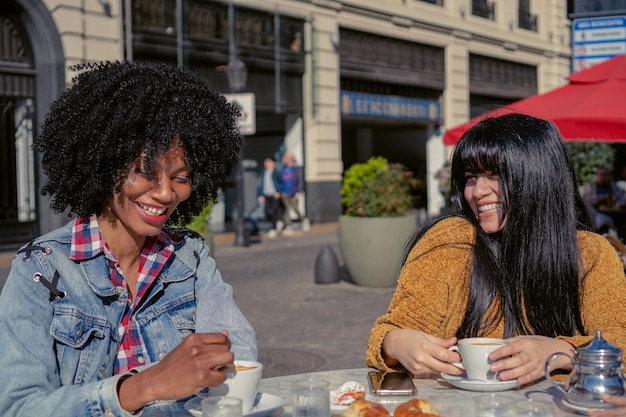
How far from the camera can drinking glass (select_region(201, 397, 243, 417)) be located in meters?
1.85

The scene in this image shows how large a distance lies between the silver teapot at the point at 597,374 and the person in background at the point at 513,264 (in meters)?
0.55

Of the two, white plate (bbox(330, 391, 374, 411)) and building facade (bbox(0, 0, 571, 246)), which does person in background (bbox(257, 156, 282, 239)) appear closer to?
building facade (bbox(0, 0, 571, 246))

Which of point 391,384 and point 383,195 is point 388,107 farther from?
point 391,384

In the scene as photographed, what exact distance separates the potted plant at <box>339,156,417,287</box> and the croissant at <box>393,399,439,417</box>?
27.0 feet

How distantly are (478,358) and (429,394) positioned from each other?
0.57 feet

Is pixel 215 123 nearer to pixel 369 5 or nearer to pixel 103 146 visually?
pixel 103 146

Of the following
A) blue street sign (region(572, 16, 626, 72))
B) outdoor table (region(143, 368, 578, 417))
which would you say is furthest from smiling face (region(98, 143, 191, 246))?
blue street sign (region(572, 16, 626, 72))

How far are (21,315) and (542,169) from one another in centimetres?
168

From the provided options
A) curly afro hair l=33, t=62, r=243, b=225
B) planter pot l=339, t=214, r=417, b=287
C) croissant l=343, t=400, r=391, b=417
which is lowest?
planter pot l=339, t=214, r=417, b=287

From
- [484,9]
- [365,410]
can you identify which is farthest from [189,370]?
[484,9]

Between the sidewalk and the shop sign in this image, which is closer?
the sidewalk

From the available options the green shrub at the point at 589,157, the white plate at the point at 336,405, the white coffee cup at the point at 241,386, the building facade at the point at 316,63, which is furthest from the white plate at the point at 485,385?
the green shrub at the point at 589,157

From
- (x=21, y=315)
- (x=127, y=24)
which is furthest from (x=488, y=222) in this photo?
(x=127, y=24)

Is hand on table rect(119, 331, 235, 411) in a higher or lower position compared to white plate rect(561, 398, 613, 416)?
higher
